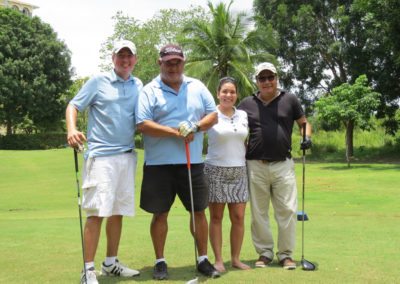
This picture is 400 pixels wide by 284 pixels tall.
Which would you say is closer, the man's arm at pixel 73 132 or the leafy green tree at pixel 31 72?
the man's arm at pixel 73 132

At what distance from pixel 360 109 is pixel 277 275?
27.9 m

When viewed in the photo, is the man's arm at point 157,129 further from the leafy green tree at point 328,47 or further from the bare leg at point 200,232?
the leafy green tree at point 328,47

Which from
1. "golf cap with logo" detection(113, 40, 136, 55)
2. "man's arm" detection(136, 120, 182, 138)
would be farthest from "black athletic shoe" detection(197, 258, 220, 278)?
"golf cap with logo" detection(113, 40, 136, 55)

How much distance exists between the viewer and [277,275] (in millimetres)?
4938

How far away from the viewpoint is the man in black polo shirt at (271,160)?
222 inches

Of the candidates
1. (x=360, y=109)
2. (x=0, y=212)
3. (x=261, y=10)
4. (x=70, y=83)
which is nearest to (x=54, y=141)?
(x=70, y=83)

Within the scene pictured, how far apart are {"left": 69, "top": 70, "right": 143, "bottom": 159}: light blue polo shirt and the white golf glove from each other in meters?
0.50

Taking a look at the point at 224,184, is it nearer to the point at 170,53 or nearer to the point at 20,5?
the point at 170,53

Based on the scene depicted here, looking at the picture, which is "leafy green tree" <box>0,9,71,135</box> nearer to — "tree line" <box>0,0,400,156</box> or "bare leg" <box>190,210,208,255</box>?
"tree line" <box>0,0,400,156</box>

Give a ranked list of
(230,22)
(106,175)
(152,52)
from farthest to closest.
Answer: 1. (152,52)
2. (230,22)
3. (106,175)

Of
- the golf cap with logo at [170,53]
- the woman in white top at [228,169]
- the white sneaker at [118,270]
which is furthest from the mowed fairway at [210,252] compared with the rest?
the golf cap with logo at [170,53]

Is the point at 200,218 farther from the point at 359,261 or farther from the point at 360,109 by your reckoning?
the point at 360,109

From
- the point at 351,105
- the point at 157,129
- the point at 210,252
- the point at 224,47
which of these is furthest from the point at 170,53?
the point at 224,47

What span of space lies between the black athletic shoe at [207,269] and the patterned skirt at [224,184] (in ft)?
2.21
